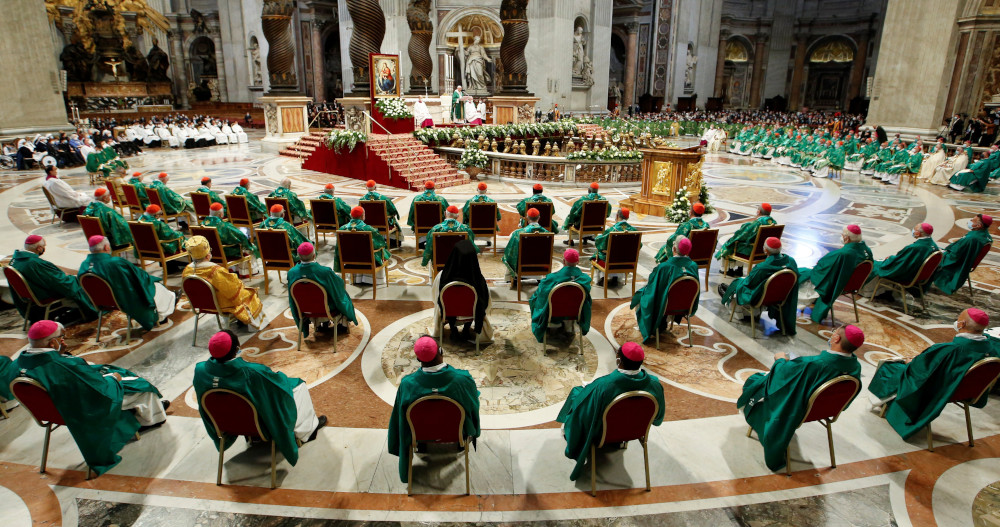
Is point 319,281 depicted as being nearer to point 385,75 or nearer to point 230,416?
point 230,416

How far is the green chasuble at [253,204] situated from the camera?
9.29 m

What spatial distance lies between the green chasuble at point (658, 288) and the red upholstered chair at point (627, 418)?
7.16 feet

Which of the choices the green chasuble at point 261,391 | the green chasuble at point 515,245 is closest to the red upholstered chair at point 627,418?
the green chasuble at point 261,391

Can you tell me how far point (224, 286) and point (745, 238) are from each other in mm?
6708

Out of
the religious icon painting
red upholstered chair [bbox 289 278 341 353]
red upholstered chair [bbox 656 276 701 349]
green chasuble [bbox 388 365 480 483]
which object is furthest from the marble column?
green chasuble [bbox 388 365 480 483]

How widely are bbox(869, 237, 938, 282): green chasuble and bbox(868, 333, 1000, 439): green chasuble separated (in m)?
2.50

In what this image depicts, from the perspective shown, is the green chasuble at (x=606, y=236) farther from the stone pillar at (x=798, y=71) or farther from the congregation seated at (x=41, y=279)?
the stone pillar at (x=798, y=71)

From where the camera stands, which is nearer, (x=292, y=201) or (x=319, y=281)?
(x=319, y=281)

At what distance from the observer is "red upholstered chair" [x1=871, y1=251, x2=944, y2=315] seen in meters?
6.70

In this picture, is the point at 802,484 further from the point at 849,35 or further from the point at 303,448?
the point at 849,35

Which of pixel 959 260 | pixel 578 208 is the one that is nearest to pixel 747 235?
pixel 578 208

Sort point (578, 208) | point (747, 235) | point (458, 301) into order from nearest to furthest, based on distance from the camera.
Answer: point (458, 301)
point (747, 235)
point (578, 208)

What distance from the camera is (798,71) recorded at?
145ft

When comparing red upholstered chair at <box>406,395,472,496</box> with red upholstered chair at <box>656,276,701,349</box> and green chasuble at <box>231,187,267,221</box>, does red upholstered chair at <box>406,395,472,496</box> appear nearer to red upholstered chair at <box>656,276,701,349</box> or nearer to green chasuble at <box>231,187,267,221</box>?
red upholstered chair at <box>656,276,701,349</box>
